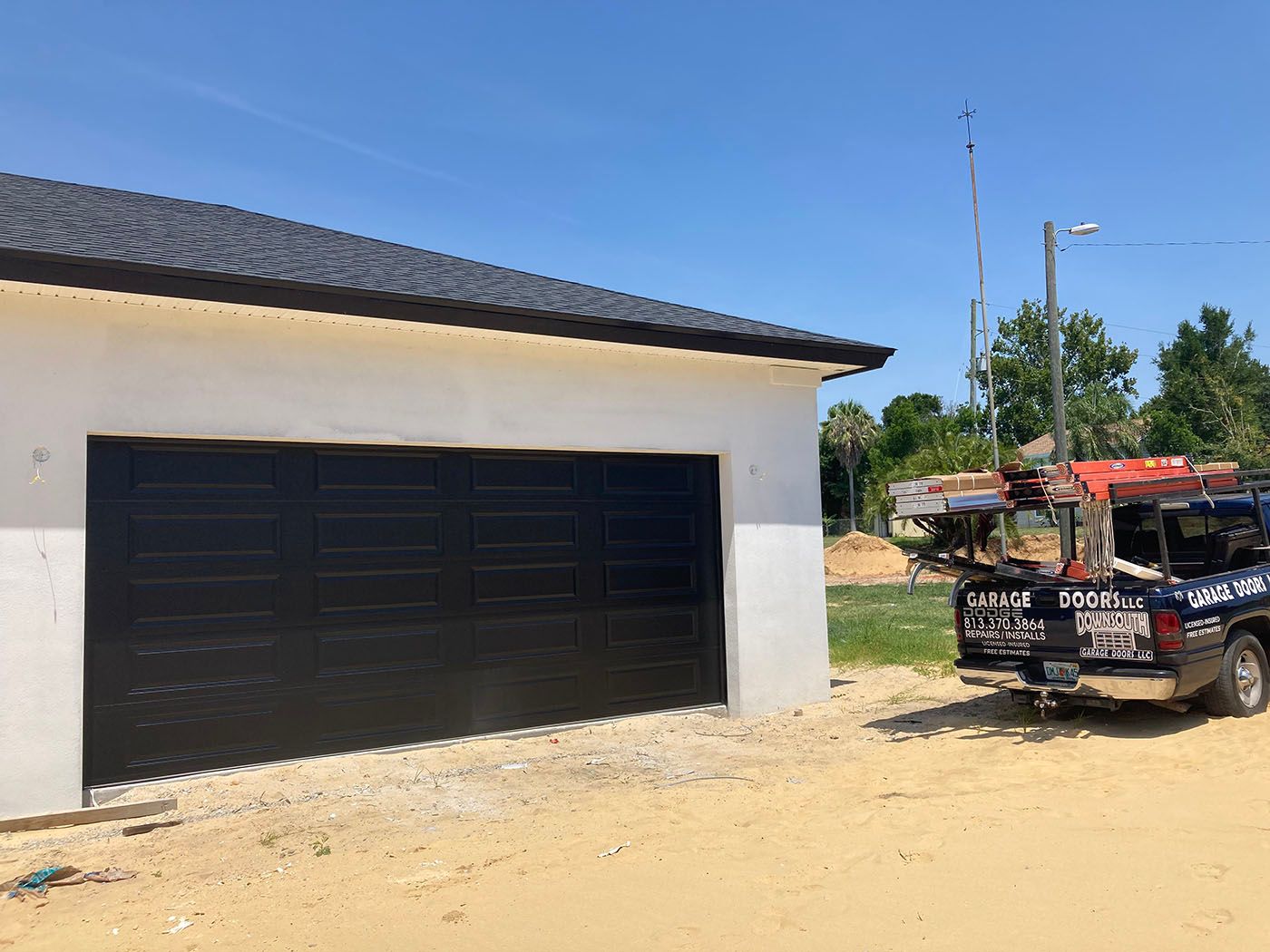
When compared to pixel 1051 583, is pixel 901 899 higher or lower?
lower

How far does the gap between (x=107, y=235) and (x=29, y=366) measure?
1.40 metres

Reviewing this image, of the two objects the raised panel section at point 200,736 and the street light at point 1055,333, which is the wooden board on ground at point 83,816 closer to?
the raised panel section at point 200,736

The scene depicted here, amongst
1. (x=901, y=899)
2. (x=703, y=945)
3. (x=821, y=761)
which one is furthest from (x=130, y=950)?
(x=821, y=761)

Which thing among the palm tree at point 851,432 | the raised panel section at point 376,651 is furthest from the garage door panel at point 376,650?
the palm tree at point 851,432

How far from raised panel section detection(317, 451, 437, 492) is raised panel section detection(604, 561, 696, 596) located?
1.98m

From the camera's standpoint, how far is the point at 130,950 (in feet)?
13.6

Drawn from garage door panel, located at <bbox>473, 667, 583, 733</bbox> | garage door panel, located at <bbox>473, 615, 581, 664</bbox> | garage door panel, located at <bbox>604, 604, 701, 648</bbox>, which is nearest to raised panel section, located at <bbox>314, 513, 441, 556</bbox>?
garage door panel, located at <bbox>473, 615, 581, 664</bbox>

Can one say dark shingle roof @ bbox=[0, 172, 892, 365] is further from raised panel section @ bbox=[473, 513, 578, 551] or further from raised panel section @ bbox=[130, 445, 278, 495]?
raised panel section @ bbox=[473, 513, 578, 551]

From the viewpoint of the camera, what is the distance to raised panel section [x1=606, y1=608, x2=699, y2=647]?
910 centimetres

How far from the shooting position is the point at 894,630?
15.6 m

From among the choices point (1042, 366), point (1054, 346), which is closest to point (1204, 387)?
point (1042, 366)

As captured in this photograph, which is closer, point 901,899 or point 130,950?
point 130,950

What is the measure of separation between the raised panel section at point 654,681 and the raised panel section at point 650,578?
2.33 ft

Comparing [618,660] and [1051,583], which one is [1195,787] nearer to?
[1051,583]
